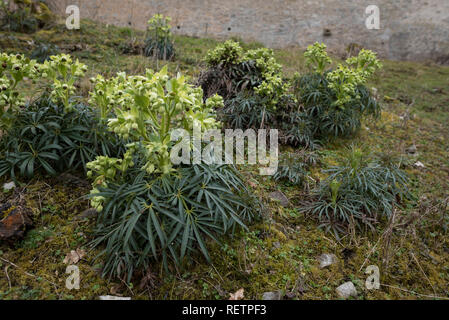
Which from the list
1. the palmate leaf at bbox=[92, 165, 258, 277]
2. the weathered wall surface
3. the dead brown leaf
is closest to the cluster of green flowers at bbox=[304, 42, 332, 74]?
the palmate leaf at bbox=[92, 165, 258, 277]

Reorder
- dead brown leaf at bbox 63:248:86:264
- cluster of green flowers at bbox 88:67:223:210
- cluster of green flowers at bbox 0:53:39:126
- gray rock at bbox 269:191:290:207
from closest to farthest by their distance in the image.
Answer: cluster of green flowers at bbox 88:67:223:210
dead brown leaf at bbox 63:248:86:264
cluster of green flowers at bbox 0:53:39:126
gray rock at bbox 269:191:290:207

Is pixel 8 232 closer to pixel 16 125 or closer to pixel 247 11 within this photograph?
pixel 16 125

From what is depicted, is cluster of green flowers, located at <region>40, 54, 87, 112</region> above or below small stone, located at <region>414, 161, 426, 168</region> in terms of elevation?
above

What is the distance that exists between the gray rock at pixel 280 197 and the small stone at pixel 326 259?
53 cm

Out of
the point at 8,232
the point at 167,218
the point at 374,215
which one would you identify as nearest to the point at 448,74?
the point at 374,215

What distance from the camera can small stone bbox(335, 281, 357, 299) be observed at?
1.84 m

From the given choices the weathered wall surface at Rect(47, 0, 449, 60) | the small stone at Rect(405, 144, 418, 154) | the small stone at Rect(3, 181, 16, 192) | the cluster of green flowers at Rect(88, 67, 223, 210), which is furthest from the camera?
the weathered wall surface at Rect(47, 0, 449, 60)

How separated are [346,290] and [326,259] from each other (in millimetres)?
258

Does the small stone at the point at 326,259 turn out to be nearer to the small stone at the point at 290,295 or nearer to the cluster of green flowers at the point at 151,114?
the small stone at the point at 290,295

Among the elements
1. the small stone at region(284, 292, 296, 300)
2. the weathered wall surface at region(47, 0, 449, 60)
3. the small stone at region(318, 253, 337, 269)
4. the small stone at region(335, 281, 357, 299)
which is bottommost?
the small stone at region(335, 281, 357, 299)

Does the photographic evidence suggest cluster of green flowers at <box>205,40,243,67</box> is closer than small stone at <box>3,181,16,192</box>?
No

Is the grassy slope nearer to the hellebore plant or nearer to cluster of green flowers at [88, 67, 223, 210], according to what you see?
the hellebore plant

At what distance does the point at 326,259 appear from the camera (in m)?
2.08

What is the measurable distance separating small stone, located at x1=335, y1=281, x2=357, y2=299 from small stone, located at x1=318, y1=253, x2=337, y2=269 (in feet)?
0.59
